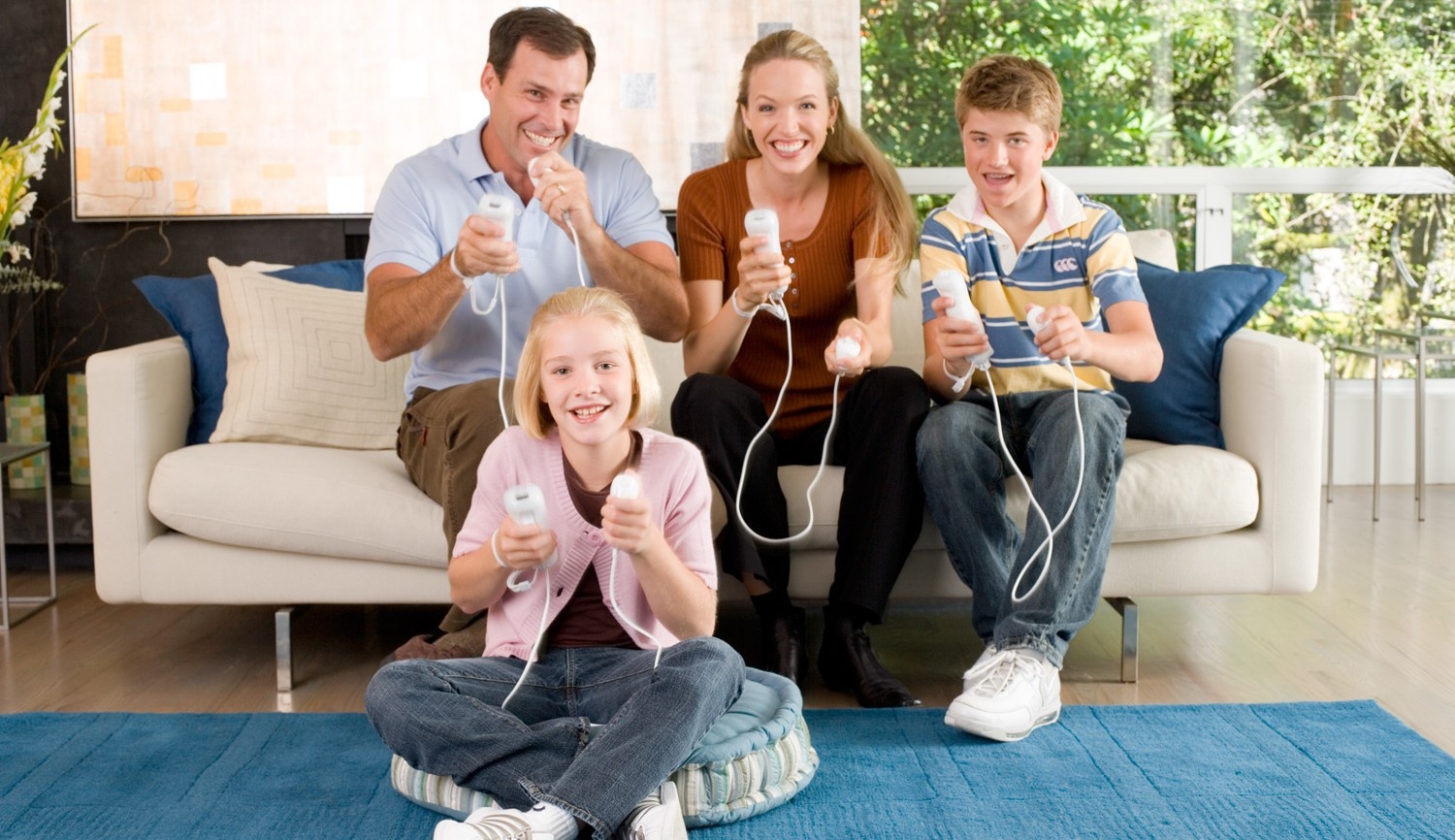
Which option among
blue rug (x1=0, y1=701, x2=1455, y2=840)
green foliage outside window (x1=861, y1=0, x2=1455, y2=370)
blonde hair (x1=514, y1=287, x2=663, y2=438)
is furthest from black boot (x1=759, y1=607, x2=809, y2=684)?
green foliage outside window (x1=861, y1=0, x2=1455, y2=370)

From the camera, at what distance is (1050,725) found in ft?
7.42

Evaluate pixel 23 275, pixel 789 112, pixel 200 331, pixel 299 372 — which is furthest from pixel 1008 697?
pixel 23 275

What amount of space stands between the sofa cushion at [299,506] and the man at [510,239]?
7 cm

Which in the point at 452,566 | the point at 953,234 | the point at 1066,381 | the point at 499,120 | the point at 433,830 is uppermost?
the point at 499,120

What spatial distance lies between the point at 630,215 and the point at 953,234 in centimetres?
59

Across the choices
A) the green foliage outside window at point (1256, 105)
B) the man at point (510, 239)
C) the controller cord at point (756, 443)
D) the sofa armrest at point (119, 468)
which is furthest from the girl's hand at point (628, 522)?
the green foliage outside window at point (1256, 105)

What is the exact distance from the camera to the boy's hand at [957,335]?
2.26 meters

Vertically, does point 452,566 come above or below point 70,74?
below

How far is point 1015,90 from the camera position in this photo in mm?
2383


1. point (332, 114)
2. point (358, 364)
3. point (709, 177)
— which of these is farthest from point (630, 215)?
point (332, 114)

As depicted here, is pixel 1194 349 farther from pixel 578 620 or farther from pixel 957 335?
pixel 578 620

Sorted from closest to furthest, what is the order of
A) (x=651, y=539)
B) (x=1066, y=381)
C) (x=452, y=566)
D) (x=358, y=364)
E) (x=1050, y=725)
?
(x=651, y=539) → (x=452, y=566) → (x=1050, y=725) → (x=1066, y=381) → (x=358, y=364)

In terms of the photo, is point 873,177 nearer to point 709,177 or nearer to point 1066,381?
point 709,177

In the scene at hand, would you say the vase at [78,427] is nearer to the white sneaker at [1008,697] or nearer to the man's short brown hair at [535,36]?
the man's short brown hair at [535,36]
